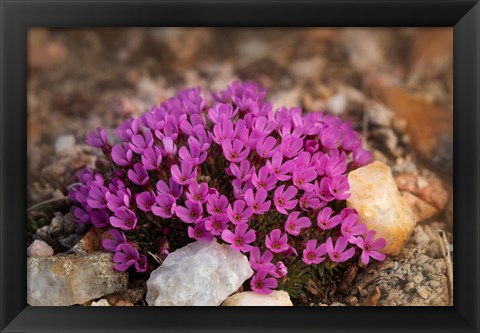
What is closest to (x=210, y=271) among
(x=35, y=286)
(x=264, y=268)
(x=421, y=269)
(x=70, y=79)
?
(x=264, y=268)

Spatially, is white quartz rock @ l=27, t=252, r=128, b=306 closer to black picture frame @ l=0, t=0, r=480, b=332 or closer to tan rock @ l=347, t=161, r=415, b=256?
black picture frame @ l=0, t=0, r=480, b=332

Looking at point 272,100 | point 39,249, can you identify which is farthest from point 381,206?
point 272,100

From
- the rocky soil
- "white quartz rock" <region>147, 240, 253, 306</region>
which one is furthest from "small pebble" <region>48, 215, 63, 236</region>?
"white quartz rock" <region>147, 240, 253, 306</region>

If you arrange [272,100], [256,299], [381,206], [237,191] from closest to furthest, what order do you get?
Answer: [256,299] < [237,191] < [381,206] < [272,100]

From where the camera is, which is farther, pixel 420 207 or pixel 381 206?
pixel 420 207

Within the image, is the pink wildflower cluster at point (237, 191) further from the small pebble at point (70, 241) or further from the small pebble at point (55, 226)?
the small pebble at point (55, 226)

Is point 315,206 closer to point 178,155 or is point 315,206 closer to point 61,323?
point 178,155
